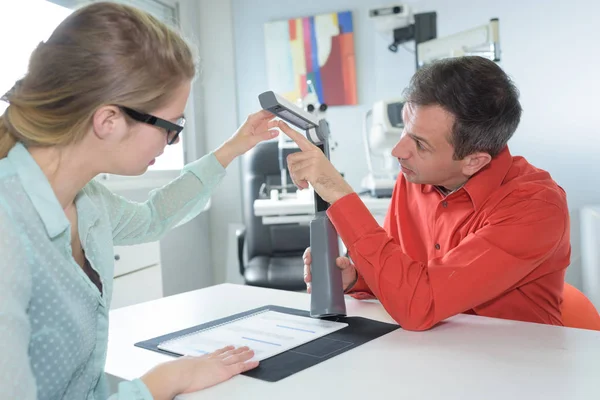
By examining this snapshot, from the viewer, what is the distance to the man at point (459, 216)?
1.09 m

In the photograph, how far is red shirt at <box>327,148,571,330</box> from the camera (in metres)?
1.08

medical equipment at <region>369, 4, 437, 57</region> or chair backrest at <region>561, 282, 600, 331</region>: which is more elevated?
medical equipment at <region>369, 4, 437, 57</region>

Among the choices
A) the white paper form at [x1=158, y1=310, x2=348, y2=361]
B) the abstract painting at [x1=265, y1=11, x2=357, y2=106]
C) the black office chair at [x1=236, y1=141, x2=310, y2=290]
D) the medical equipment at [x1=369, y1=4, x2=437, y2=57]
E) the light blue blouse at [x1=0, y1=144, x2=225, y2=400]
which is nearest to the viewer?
the light blue blouse at [x1=0, y1=144, x2=225, y2=400]

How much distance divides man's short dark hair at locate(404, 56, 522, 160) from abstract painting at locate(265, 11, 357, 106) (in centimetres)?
233

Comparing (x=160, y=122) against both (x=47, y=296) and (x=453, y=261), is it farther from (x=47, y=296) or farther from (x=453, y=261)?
(x=453, y=261)

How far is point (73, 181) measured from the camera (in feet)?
3.00

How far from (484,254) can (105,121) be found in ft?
2.46

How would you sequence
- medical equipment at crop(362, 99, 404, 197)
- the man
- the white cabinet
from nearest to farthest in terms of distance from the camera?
the man → the white cabinet → medical equipment at crop(362, 99, 404, 197)

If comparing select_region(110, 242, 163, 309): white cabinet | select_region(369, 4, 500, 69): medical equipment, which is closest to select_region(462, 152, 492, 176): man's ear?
select_region(369, 4, 500, 69): medical equipment

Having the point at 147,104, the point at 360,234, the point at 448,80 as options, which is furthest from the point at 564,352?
the point at 147,104

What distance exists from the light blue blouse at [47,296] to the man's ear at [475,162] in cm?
82

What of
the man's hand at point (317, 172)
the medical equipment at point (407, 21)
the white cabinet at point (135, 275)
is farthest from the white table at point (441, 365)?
the medical equipment at point (407, 21)

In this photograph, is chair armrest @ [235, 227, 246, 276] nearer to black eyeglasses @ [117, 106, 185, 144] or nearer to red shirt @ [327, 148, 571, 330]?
red shirt @ [327, 148, 571, 330]

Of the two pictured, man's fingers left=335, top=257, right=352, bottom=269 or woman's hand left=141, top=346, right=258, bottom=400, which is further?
man's fingers left=335, top=257, right=352, bottom=269
